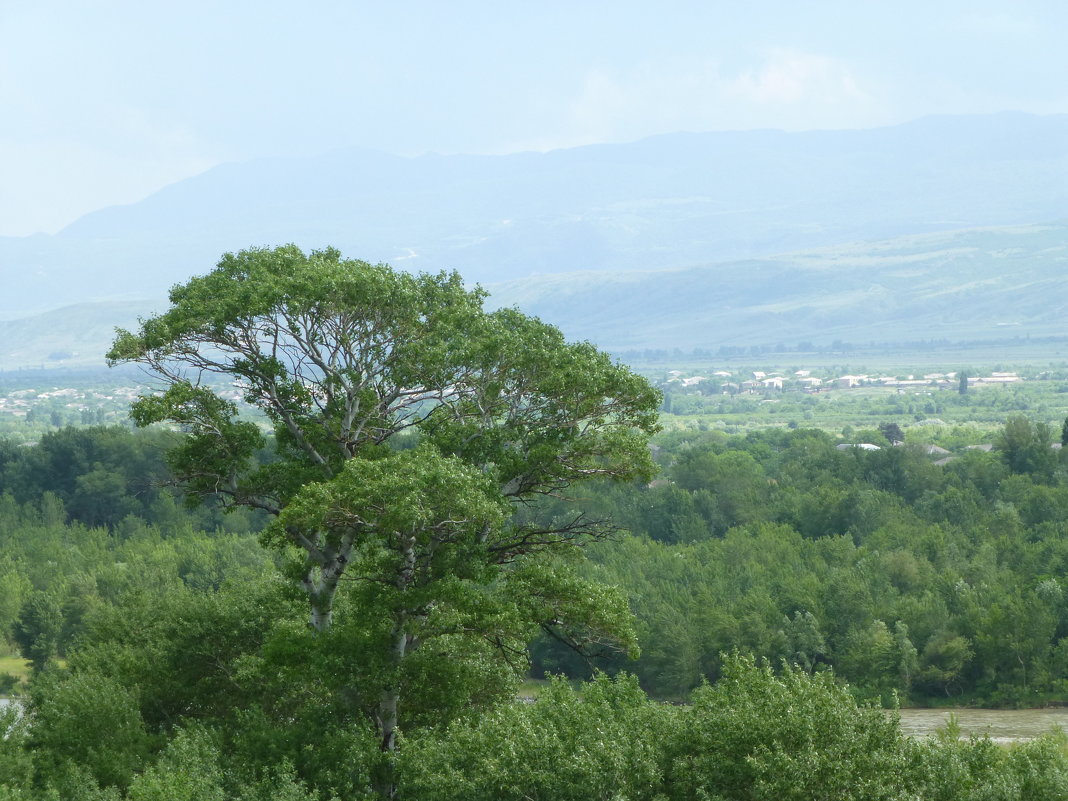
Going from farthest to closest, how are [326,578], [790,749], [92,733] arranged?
[92,733] → [326,578] → [790,749]

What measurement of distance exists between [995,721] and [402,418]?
3423 cm

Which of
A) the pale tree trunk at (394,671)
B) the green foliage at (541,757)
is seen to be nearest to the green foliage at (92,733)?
the pale tree trunk at (394,671)

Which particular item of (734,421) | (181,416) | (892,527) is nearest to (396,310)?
(181,416)

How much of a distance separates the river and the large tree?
26.7 m

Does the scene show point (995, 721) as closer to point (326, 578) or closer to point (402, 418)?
point (402, 418)

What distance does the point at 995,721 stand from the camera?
178 feet

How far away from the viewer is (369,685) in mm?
27859

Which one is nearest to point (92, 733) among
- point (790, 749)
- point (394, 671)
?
point (394, 671)

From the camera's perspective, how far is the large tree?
27.6 m

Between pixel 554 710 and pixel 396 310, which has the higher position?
pixel 396 310

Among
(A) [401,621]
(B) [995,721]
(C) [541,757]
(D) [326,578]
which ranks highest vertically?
(D) [326,578]

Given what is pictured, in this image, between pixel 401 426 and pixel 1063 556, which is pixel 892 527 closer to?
pixel 1063 556

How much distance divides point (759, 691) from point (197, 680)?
572 inches

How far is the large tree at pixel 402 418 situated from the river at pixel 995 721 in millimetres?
26676
